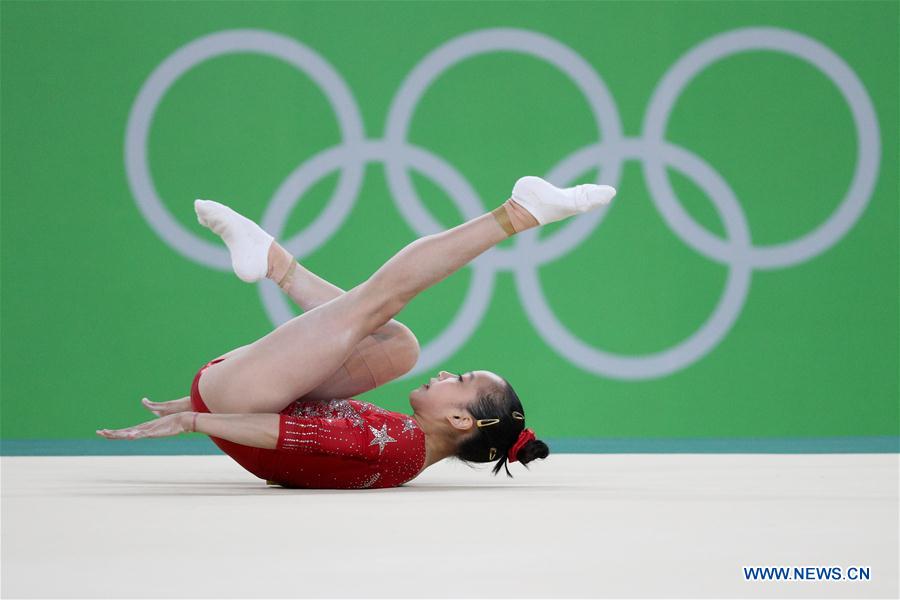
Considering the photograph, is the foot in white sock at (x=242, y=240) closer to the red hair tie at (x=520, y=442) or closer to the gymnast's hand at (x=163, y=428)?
the gymnast's hand at (x=163, y=428)

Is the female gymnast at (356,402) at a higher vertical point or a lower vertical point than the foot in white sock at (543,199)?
lower

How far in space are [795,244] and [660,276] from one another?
865 mm

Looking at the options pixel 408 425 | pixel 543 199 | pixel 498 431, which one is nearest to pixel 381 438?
pixel 408 425

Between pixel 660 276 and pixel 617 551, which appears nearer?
pixel 617 551

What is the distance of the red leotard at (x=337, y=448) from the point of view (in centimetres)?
291

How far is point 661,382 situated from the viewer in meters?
6.54

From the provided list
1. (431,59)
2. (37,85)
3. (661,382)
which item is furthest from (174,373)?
(661,382)

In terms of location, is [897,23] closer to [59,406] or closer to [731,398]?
[731,398]

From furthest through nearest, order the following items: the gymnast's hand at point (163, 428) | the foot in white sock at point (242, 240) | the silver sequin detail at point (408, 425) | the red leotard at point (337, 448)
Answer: the foot in white sock at point (242, 240) → the silver sequin detail at point (408, 425) → the red leotard at point (337, 448) → the gymnast's hand at point (163, 428)

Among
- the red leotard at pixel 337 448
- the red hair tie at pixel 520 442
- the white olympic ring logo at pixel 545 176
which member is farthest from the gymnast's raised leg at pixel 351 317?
the white olympic ring logo at pixel 545 176

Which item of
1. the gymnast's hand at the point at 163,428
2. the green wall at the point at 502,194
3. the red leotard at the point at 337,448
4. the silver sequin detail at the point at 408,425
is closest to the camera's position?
the gymnast's hand at the point at 163,428

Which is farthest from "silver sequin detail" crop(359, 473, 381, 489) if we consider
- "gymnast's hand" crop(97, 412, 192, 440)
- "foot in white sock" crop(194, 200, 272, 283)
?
"foot in white sock" crop(194, 200, 272, 283)

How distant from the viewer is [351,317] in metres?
2.96

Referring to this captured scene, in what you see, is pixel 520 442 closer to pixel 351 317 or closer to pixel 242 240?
pixel 351 317
